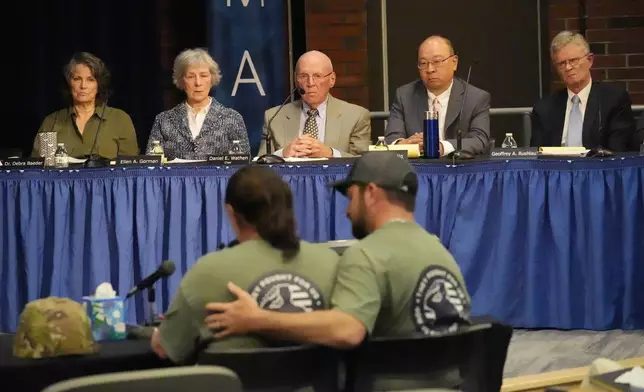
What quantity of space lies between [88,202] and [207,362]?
293 cm

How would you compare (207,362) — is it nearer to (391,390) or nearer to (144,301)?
(391,390)

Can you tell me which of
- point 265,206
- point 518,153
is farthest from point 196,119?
point 265,206

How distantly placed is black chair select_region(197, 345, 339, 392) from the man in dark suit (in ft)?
12.0

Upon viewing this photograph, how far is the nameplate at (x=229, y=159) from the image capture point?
529 centimetres

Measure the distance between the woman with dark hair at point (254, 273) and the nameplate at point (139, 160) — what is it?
258 cm

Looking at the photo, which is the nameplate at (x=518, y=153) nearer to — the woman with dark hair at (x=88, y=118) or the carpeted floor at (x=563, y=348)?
the carpeted floor at (x=563, y=348)

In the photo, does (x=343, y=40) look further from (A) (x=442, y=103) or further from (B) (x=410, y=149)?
(B) (x=410, y=149)

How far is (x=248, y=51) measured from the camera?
7.25m

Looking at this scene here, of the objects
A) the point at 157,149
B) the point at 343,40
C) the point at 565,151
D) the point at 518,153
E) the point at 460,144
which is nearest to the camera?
the point at 518,153

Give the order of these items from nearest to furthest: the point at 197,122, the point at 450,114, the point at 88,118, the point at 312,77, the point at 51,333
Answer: the point at 51,333 → the point at 450,114 → the point at 312,77 → the point at 197,122 → the point at 88,118

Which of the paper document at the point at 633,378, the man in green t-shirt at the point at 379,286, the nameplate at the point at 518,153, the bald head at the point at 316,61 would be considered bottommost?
the paper document at the point at 633,378

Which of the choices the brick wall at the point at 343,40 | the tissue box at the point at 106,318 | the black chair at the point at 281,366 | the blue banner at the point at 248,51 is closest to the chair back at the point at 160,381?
the black chair at the point at 281,366

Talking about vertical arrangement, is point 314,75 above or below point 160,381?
above

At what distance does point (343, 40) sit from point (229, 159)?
8.68 ft
